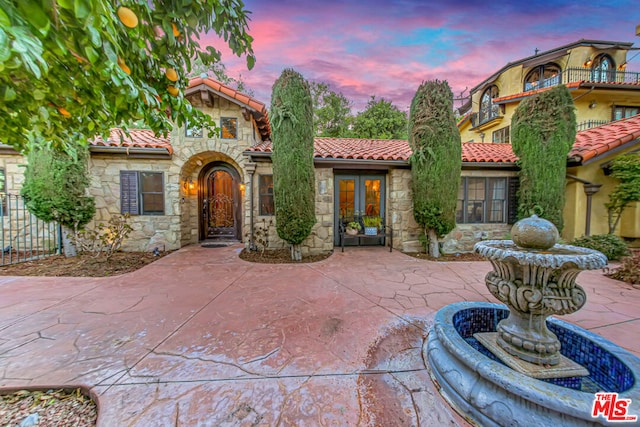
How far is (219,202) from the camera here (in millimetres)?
8359

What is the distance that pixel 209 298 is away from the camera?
11.4 feet

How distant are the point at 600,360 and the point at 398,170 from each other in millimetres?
5378

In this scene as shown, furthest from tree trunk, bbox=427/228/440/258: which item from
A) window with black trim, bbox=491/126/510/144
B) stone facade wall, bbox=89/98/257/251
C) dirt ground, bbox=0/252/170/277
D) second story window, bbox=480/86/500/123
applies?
second story window, bbox=480/86/500/123

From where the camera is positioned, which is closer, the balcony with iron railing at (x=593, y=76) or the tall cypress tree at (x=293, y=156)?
the tall cypress tree at (x=293, y=156)

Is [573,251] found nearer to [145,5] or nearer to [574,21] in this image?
[145,5]

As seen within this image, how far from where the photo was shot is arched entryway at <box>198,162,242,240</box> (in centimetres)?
795

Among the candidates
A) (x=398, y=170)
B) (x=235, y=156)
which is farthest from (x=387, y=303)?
(x=235, y=156)

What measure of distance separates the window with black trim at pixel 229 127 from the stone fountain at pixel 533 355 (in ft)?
21.8

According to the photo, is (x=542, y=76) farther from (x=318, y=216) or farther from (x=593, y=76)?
(x=318, y=216)

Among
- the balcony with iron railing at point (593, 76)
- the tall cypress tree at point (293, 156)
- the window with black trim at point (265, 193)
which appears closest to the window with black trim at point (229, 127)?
the window with black trim at point (265, 193)

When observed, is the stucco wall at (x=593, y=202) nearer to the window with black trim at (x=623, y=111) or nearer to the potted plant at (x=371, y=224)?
the potted plant at (x=371, y=224)

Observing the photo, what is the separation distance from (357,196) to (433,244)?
2476 millimetres

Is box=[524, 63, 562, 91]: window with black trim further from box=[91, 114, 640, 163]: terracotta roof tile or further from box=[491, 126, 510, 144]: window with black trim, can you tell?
box=[91, 114, 640, 163]: terracotta roof tile

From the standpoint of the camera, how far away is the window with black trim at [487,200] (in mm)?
6863
